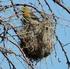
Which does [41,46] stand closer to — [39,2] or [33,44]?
[33,44]

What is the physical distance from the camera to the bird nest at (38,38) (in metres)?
1.32

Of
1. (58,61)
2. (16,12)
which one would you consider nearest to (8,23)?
(16,12)

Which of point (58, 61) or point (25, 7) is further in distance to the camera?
point (25, 7)

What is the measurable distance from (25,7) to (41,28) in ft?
0.49

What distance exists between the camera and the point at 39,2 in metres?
1.31

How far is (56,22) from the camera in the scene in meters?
1.23

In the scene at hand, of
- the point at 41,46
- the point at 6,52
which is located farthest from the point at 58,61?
the point at 6,52

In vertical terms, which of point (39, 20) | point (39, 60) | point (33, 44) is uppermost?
point (39, 20)

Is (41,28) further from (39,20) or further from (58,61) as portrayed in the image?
(58,61)

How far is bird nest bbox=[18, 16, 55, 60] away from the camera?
1317 mm

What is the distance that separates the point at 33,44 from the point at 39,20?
0.13m

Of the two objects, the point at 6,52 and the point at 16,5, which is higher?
the point at 16,5

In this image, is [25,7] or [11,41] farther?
[25,7]

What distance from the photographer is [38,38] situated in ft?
4.55
